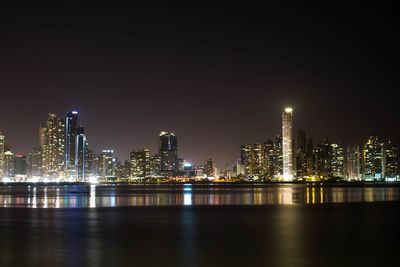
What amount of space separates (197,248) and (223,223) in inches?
530

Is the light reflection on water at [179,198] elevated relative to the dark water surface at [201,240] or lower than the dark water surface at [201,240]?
lower

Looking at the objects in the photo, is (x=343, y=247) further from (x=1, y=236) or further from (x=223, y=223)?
(x=1, y=236)

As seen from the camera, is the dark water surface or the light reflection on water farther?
the light reflection on water

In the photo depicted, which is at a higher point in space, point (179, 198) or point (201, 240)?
point (201, 240)

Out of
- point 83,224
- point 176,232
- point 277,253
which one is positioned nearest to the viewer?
point 277,253

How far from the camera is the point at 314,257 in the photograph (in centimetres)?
2602

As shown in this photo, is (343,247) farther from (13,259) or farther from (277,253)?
(13,259)

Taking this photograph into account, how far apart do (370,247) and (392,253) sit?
7.39 feet

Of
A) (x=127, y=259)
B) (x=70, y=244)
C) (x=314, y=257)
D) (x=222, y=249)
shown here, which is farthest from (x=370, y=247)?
(x=70, y=244)

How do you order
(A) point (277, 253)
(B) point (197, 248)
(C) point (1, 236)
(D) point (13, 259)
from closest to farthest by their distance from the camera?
1. (D) point (13, 259)
2. (A) point (277, 253)
3. (B) point (197, 248)
4. (C) point (1, 236)

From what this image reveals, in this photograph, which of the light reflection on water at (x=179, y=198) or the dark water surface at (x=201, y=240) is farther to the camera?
the light reflection on water at (x=179, y=198)

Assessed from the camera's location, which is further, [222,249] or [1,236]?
[1,236]

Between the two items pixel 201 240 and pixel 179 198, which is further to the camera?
pixel 179 198

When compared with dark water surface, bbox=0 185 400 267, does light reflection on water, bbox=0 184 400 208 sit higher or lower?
lower
